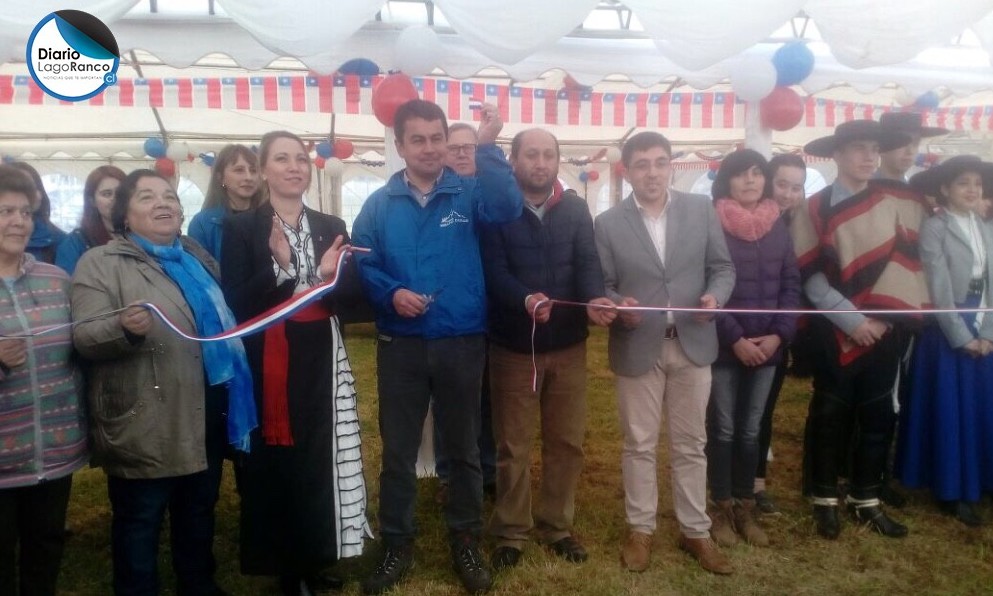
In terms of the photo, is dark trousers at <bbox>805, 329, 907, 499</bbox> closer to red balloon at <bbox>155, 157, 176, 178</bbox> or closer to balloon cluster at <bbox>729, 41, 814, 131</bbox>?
balloon cluster at <bbox>729, 41, 814, 131</bbox>

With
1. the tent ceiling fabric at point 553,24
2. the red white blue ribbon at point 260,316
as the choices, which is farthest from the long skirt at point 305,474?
the tent ceiling fabric at point 553,24

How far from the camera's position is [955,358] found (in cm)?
360

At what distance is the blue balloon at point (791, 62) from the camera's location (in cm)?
433

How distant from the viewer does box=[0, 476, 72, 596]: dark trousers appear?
2.29m

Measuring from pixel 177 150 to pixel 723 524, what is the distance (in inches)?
388

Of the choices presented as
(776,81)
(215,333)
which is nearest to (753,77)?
(776,81)

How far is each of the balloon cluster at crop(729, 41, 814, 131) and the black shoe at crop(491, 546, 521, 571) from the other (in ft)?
10.3

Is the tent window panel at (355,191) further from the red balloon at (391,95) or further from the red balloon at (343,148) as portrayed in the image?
the red balloon at (391,95)

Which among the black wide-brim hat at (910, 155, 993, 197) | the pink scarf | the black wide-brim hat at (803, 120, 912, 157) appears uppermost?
the black wide-brim hat at (803, 120, 912, 157)

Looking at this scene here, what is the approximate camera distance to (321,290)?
2533 mm

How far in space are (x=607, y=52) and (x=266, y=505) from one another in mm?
3707

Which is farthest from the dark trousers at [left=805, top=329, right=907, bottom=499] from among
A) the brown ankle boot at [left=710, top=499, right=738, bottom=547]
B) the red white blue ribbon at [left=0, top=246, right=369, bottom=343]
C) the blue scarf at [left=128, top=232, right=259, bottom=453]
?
the blue scarf at [left=128, top=232, right=259, bottom=453]

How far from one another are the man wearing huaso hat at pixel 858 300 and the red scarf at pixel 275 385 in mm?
2640

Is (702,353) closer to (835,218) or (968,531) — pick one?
(835,218)
